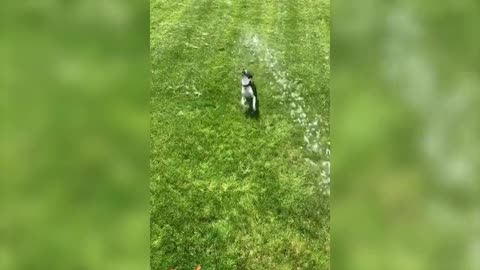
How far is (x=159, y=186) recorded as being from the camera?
2584 mm

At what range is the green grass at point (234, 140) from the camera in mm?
2607

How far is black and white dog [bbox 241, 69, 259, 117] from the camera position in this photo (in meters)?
2.69

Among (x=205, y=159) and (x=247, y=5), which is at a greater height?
(x=247, y=5)
